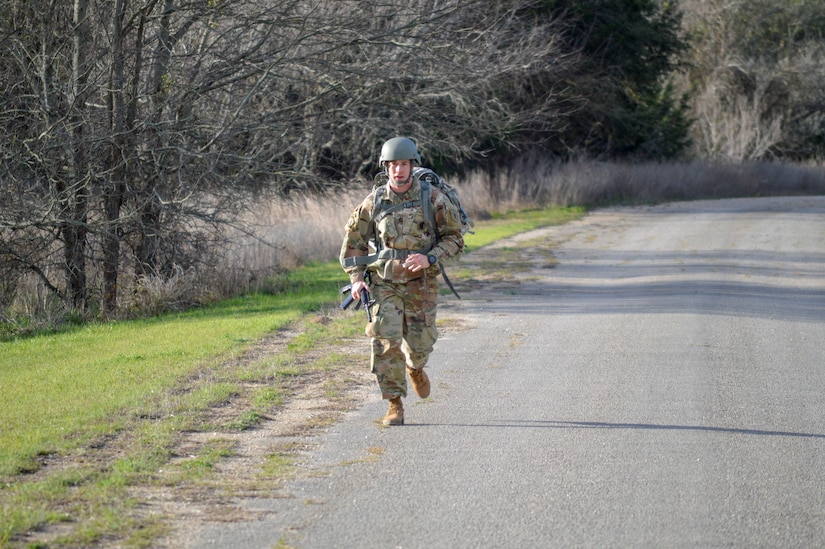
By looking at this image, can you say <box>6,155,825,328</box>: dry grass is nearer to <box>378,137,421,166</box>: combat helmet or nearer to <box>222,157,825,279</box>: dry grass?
<box>222,157,825,279</box>: dry grass

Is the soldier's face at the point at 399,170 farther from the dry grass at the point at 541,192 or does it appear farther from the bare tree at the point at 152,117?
the dry grass at the point at 541,192

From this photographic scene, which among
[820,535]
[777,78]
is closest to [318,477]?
[820,535]

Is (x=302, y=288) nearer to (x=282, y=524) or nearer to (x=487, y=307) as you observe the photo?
(x=487, y=307)

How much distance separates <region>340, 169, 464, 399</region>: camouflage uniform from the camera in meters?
6.46

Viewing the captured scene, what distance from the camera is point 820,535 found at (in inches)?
179

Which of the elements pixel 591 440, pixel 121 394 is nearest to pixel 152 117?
pixel 121 394

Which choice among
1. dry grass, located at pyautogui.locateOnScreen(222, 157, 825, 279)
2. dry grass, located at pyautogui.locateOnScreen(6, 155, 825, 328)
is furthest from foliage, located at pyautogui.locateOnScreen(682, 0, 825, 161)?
dry grass, located at pyautogui.locateOnScreen(222, 157, 825, 279)

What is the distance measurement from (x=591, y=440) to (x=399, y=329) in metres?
1.45

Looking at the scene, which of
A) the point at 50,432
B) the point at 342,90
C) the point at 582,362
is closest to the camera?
the point at 50,432

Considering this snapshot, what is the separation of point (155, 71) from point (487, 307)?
540cm

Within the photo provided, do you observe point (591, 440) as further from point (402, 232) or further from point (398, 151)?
point (398, 151)

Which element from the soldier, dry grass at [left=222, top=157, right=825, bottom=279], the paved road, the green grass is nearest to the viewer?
the paved road

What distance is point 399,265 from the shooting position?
6430 mm

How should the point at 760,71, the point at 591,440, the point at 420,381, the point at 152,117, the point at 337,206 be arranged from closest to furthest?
the point at 591,440 → the point at 420,381 → the point at 152,117 → the point at 337,206 → the point at 760,71
